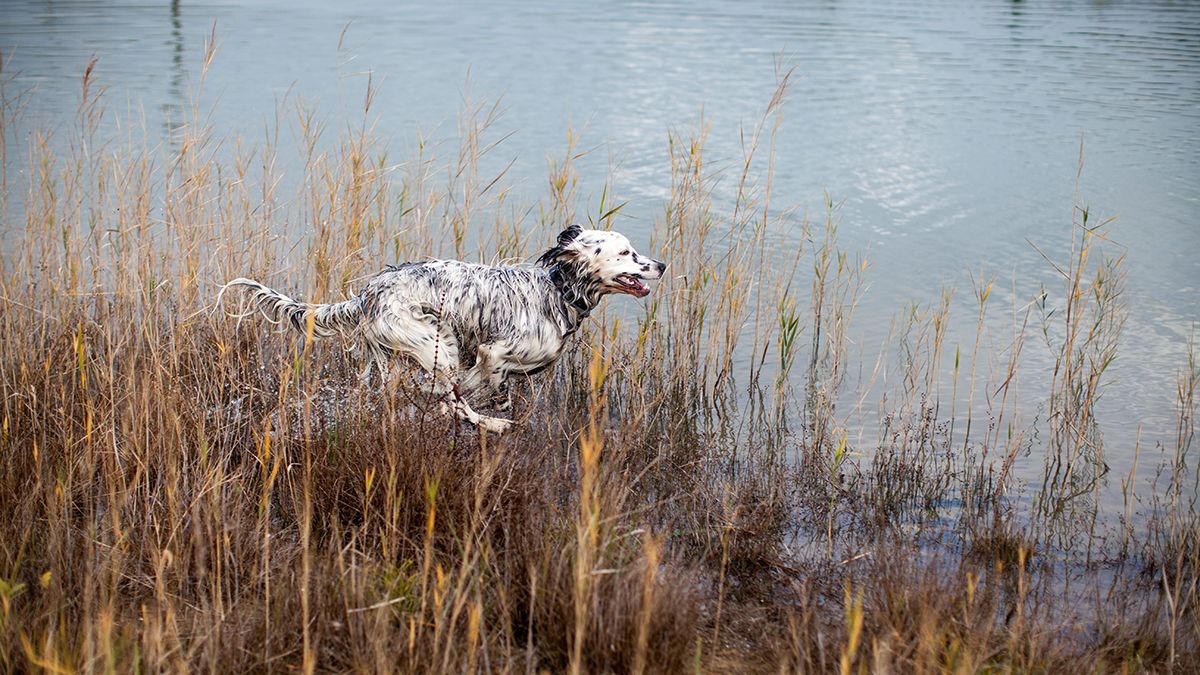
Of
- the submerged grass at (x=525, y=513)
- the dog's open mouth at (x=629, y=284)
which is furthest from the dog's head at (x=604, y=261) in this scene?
the submerged grass at (x=525, y=513)

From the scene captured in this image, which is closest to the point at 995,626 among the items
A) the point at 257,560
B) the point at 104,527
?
the point at 257,560

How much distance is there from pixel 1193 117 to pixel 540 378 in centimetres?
1204

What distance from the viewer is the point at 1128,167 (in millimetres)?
11906

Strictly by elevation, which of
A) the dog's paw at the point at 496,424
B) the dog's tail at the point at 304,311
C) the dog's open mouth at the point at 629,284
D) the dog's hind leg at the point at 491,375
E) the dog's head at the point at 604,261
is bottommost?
the dog's paw at the point at 496,424

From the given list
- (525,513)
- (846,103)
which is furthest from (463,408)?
(846,103)

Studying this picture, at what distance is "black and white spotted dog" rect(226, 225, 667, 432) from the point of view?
16.3ft

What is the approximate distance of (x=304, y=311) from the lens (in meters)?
5.03

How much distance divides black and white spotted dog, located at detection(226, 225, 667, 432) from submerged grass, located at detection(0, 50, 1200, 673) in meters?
0.31

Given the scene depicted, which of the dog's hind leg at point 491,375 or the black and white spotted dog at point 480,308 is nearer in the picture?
the black and white spotted dog at point 480,308

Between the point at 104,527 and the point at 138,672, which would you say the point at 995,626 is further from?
the point at 104,527

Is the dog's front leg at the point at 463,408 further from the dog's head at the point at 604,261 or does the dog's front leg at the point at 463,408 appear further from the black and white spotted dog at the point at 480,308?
the dog's head at the point at 604,261

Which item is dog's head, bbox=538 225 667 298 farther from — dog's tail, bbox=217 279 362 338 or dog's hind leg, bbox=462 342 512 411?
dog's tail, bbox=217 279 362 338

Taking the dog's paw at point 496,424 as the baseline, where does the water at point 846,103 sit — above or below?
above

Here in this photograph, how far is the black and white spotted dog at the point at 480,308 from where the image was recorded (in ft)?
16.3
